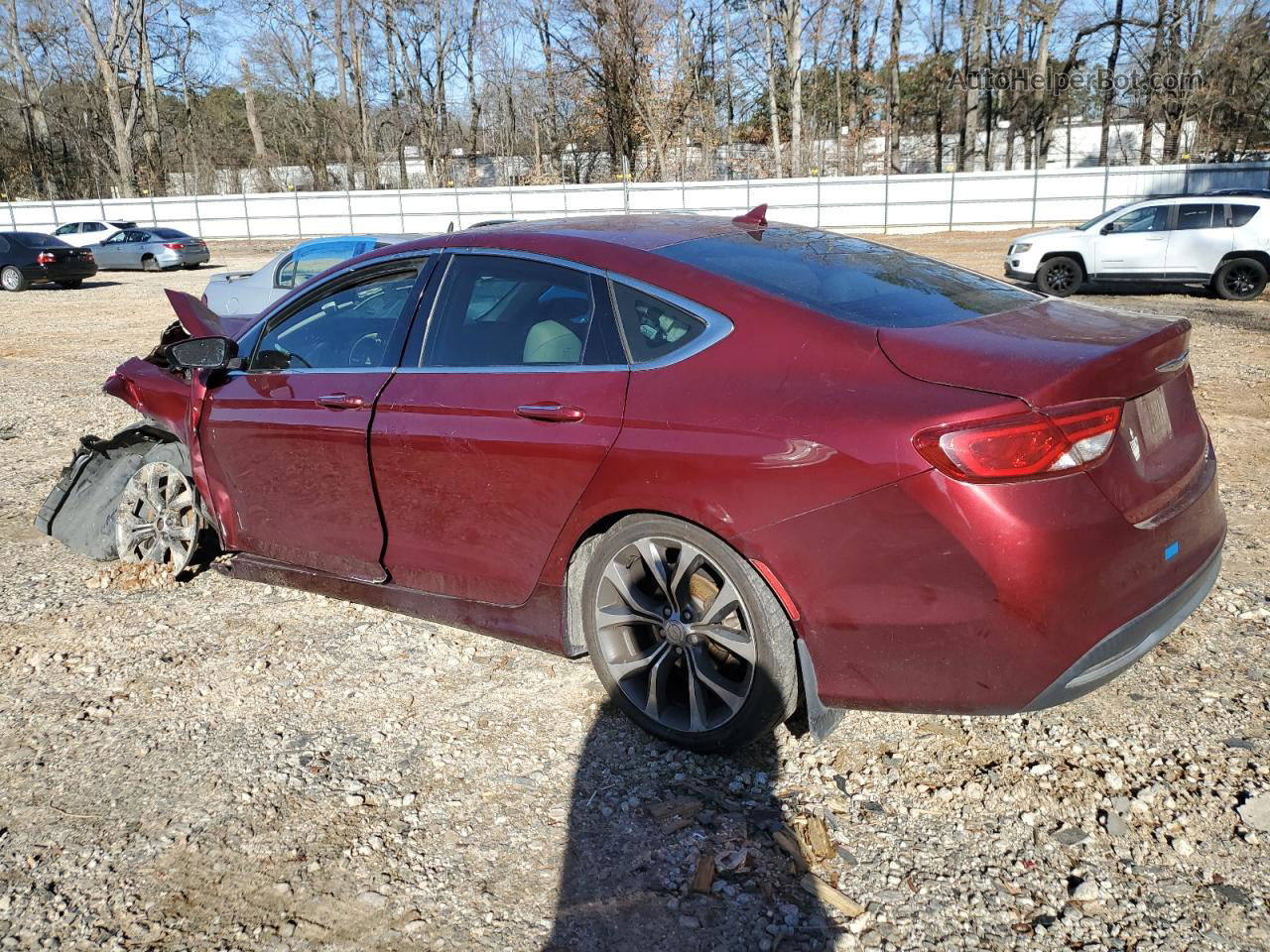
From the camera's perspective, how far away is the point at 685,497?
2932mm

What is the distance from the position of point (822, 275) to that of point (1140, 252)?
15.1 metres

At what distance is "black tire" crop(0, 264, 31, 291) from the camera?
23.8 metres

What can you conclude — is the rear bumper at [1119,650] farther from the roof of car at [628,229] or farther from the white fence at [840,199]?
the white fence at [840,199]

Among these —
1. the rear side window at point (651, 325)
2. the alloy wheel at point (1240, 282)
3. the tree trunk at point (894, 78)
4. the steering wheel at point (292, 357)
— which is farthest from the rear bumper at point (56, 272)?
the tree trunk at point (894, 78)

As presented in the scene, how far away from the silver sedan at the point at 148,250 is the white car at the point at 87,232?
470mm

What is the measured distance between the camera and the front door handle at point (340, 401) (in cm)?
381

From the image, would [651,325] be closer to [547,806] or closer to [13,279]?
[547,806]

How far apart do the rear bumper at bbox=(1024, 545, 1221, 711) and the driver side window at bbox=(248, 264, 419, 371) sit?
101 inches

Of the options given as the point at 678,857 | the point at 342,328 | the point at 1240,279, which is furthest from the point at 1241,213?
the point at 678,857

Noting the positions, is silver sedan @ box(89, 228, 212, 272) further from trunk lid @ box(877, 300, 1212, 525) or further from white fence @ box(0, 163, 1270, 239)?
trunk lid @ box(877, 300, 1212, 525)

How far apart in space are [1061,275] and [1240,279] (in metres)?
2.62

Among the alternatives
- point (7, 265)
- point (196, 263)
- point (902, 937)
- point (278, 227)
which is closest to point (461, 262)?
point (902, 937)

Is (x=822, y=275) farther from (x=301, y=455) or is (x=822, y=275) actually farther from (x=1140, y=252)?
(x=1140, y=252)

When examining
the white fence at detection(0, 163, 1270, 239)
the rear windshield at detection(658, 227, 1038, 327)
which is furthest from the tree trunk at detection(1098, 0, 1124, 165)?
the rear windshield at detection(658, 227, 1038, 327)
